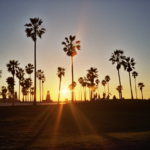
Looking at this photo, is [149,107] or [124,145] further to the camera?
[149,107]

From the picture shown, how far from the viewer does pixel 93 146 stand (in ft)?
60.2

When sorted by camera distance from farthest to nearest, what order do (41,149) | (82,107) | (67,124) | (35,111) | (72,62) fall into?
(72,62) < (82,107) < (35,111) < (67,124) < (41,149)

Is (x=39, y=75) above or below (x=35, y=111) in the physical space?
above

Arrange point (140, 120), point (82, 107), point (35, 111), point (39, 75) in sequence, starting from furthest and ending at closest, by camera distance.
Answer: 1. point (39, 75)
2. point (82, 107)
3. point (35, 111)
4. point (140, 120)

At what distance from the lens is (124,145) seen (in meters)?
18.5

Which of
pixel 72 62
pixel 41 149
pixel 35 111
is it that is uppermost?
pixel 72 62

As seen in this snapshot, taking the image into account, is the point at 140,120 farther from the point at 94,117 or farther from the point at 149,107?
the point at 149,107

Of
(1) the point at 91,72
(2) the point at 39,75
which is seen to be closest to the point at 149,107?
(1) the point at 91,72

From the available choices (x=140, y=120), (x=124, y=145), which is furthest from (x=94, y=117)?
(x=124, y=145)

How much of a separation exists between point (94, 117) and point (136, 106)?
13.5m

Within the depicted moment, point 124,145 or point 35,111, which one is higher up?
point 35,111

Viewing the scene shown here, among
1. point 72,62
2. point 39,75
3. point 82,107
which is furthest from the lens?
point 39,75

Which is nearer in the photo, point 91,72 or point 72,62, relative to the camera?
point 72,62

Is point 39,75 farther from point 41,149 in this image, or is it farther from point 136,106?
point 41,149
